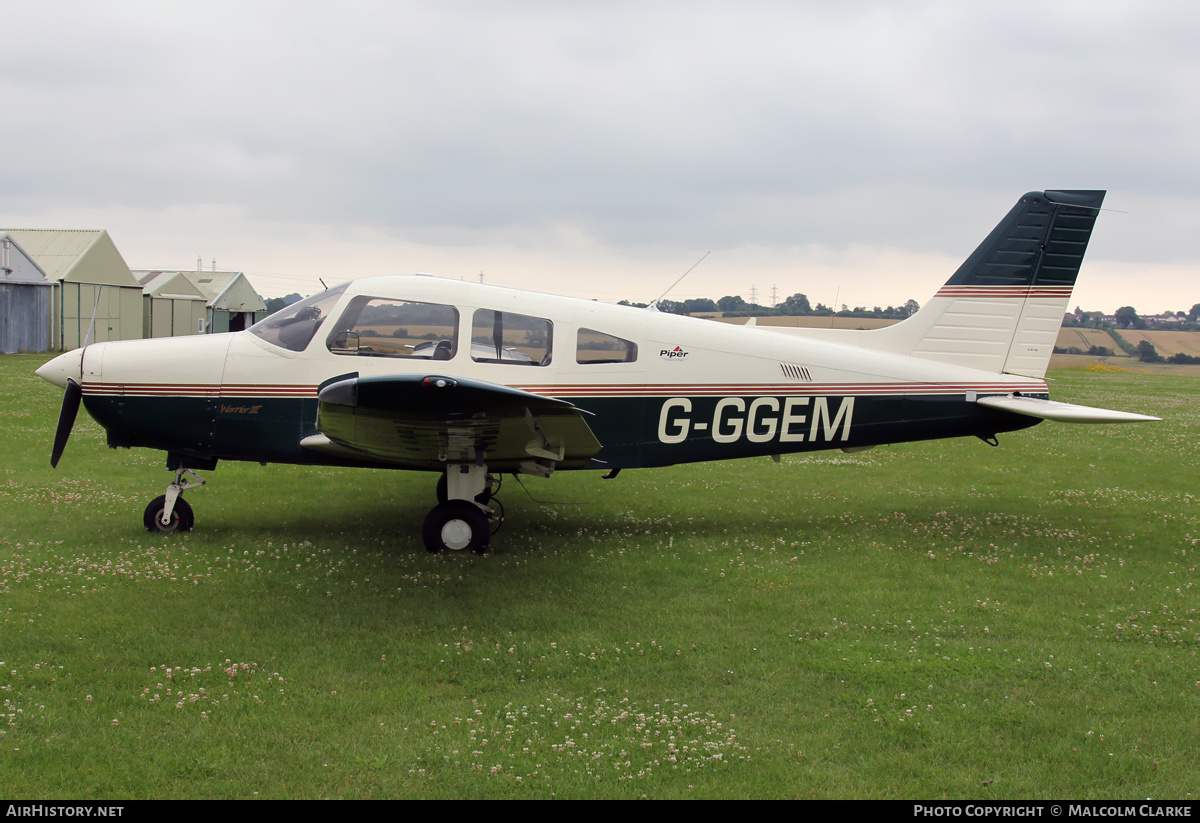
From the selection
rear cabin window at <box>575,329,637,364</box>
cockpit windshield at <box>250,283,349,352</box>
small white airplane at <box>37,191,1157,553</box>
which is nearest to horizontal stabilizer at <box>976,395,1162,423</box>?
small white airplane at <box>37,191,1157,553</box>

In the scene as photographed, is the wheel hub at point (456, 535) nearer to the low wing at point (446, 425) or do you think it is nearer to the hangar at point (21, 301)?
the low wing at point (446, 425)

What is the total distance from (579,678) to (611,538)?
137 inches

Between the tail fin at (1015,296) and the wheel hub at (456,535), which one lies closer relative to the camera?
the wheel hub at (456,535)

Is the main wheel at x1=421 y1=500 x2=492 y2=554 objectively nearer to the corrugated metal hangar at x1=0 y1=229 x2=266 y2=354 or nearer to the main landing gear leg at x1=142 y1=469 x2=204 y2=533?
the main landing gear leg at x1=142 y1=469 x2=204 y2=533

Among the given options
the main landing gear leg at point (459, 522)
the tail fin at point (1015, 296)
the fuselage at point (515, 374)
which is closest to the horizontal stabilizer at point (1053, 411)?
the fuselage at point (515, 374)

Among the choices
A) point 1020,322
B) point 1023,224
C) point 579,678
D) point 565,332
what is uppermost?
point 1023,224

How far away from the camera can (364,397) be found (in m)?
6.01

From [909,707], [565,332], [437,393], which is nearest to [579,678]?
[909,707]

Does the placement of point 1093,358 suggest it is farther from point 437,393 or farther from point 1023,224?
point 437,393

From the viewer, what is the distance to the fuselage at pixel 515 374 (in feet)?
25.5

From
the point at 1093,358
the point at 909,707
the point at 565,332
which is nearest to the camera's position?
the point at 909,707

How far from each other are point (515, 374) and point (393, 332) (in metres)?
1.21

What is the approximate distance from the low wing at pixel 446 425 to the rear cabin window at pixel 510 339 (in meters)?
0.90

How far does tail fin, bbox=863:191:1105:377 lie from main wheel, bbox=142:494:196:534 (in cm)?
729
